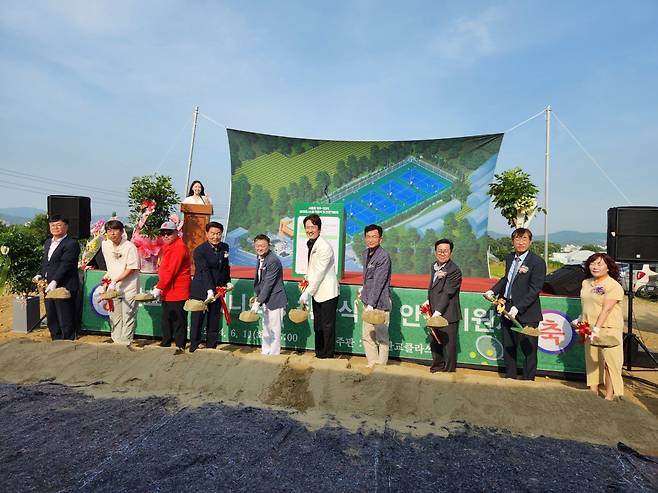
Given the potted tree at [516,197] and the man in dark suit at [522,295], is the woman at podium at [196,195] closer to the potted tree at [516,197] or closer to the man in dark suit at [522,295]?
the man in dark suit at [522,295]

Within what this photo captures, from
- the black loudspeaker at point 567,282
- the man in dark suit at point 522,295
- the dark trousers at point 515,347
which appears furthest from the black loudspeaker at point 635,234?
the dark trousers at point 515,347

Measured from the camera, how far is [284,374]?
9.60 ft

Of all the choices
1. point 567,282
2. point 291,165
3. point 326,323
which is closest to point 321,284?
point 326,323

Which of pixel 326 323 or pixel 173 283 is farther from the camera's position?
pixel 173 283

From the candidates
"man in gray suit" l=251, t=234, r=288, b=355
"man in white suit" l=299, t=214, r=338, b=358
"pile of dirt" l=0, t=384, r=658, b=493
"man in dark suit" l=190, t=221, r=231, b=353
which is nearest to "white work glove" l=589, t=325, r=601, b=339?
"pile of dirt" l=0, t=384, r=658, b=493

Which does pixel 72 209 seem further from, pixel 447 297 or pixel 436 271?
pixel 447 297

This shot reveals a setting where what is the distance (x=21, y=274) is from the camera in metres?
5.12

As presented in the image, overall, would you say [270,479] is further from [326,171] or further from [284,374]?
[326,171]

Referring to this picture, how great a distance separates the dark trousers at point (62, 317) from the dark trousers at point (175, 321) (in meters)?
1.17

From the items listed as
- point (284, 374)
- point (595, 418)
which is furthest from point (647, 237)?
point (284, 374)

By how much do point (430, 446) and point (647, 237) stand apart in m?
3.15

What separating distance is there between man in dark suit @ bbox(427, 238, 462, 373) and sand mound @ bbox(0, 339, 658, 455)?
503mm

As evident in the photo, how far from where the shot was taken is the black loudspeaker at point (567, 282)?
3.87 m

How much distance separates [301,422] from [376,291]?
1285 mm
